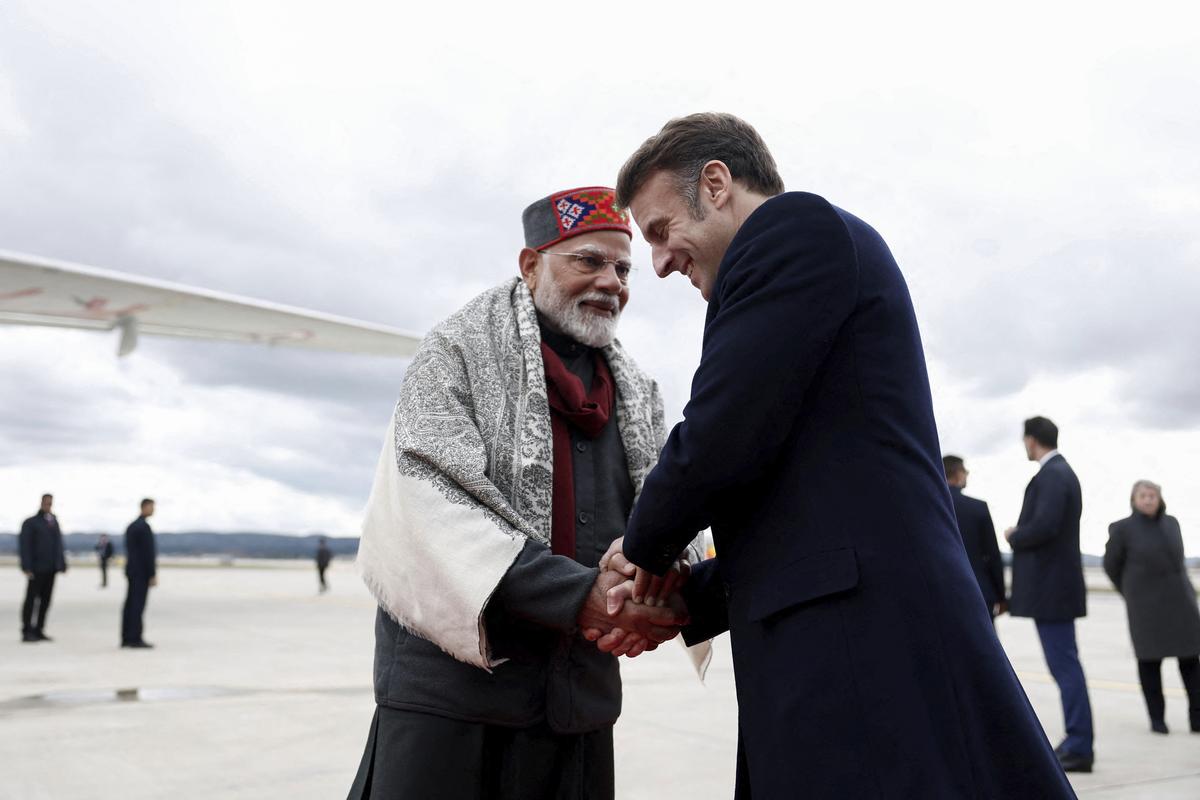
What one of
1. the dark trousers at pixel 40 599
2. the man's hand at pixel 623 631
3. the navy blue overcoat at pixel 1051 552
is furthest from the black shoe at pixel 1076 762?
Answer: the dark trousers at pixel 40 599

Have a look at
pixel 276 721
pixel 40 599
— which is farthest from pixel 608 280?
pixel 40 599

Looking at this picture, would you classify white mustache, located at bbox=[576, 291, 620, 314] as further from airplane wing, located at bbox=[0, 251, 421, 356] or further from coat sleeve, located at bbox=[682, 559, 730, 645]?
airplane wing, located at bbox=[0, 251, 421, 356]

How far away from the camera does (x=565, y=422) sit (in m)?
2.03

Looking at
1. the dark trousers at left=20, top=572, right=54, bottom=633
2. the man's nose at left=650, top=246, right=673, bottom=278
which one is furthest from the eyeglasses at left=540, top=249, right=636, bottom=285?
the dark trousers at left=20, top=572, right=54, bottom=633

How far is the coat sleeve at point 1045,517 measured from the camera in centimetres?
482

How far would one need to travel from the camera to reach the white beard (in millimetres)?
2115

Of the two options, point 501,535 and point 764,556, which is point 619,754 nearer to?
point 501,535

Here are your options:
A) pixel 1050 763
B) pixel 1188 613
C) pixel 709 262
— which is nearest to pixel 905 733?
pixel 1050 763

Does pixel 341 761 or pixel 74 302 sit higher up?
pixel 74 302

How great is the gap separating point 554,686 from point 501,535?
336mm

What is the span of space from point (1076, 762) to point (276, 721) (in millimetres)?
4098

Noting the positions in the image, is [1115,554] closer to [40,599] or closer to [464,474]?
[464,474]

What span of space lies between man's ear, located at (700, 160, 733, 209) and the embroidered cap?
577 mm

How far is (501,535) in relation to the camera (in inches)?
67.5
